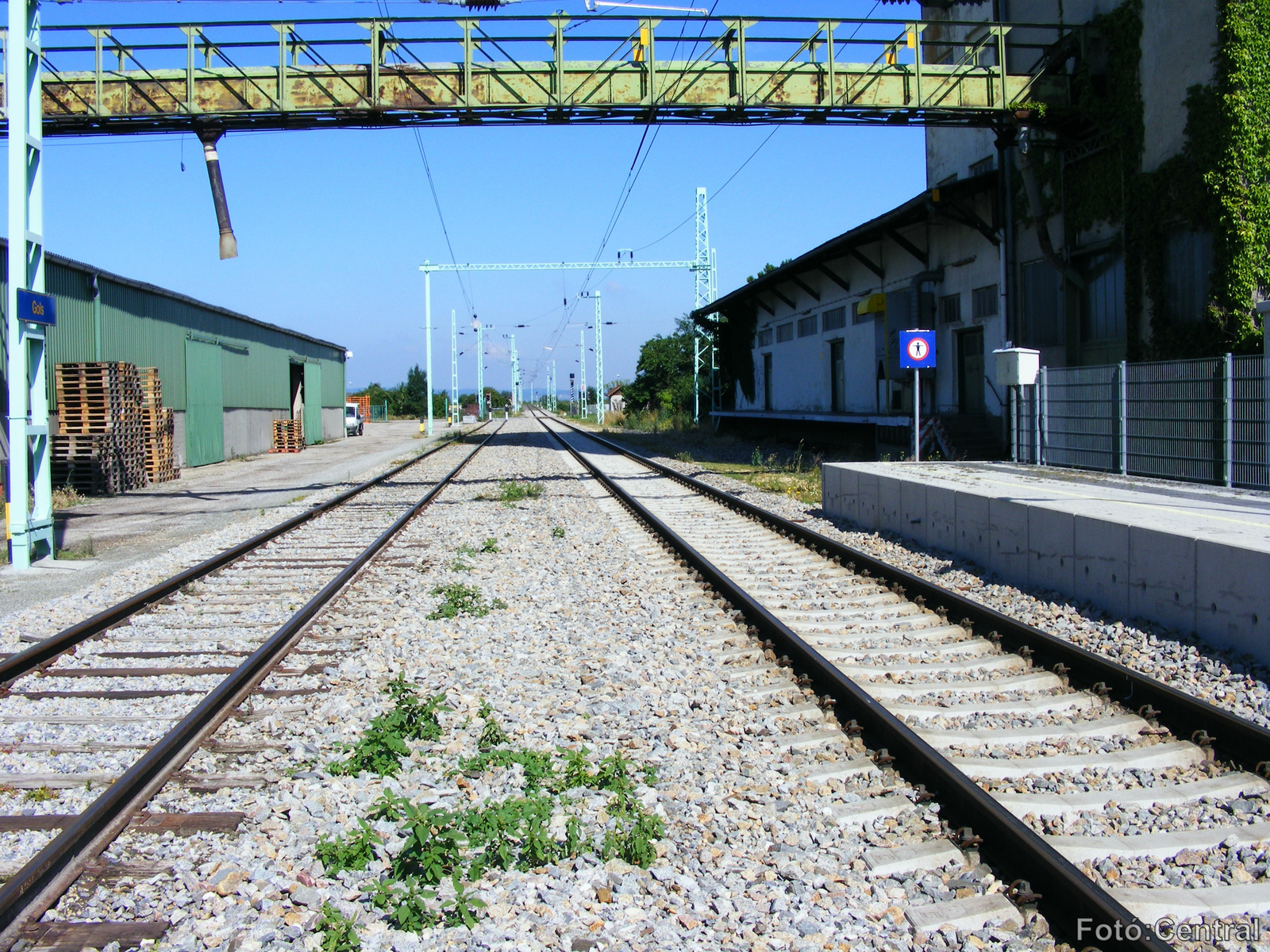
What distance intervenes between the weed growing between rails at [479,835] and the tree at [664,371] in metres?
50.7

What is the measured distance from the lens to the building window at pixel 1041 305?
18688 millimetres

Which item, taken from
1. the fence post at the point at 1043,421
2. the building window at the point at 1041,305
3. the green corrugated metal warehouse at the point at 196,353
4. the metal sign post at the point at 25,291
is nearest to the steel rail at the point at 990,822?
the metal sign post at the point at 25,291

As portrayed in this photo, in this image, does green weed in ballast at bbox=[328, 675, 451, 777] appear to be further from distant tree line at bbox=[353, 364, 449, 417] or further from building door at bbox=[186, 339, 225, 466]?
distant tree line at bbox=[353, 364, 449, 417]

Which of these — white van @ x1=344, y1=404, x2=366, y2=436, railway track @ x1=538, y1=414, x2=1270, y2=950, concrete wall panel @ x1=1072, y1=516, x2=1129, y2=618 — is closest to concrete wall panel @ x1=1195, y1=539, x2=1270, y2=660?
concrete wall panel @ x1=1072, y1=516, x2=1129, y2=618

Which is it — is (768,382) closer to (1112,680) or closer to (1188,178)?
(1188,178)

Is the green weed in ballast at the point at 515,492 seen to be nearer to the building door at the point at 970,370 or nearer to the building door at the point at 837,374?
the building door at the point at 970,370

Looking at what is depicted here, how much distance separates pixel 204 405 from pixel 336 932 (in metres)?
29.1

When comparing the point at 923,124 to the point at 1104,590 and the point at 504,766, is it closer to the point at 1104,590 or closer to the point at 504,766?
the point at 1104,590

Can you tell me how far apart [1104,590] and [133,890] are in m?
6.97

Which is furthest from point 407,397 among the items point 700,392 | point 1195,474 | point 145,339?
point 1195,474

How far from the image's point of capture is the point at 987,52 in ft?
70.7

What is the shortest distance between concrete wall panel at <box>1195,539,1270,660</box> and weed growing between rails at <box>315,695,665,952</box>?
164 inches

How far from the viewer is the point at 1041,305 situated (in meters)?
19.2

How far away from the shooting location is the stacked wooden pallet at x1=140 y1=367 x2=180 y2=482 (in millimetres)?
22438
